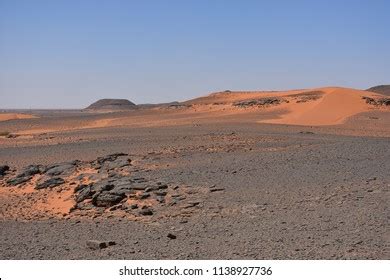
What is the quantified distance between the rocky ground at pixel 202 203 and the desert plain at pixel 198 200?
25mm

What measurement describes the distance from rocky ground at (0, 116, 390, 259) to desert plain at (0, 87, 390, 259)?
3 cm

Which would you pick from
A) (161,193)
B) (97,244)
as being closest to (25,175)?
(161,193)

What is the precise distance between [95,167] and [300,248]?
30.9 feet

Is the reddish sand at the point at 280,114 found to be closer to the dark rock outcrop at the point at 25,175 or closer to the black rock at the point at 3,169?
the black rock at the point at 3,169

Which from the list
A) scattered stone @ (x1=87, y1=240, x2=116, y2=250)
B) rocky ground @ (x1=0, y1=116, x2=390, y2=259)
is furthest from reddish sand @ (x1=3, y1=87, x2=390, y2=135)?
scattered stone @ (x1=87, y1=240, x2=116, y2=250)

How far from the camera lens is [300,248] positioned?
6.94 metres

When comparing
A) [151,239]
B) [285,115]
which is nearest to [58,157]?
[151,239]

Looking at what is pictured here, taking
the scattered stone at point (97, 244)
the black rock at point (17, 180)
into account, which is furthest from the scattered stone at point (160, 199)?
the black rock at point (17, 180)

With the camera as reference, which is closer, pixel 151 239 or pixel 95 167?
pixel 151 239

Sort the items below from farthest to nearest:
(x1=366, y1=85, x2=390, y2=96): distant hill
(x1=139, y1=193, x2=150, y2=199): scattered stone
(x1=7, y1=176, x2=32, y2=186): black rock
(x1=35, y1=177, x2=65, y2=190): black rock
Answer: (x1=366, y1=85, x2=390, y2=96): distant hill, (x1=7, y1=176, x2=32, y2=186): black rock, (x1=35, y1=177, x2=65, y2=190): black rock, (x1=139, y1=193, x2=150, y2=199): scattered stone

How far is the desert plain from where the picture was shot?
7367 millimetres

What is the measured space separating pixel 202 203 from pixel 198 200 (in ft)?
0.86

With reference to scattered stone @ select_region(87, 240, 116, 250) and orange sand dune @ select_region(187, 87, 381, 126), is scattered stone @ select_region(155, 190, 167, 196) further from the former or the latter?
orange sand dune @ select_region(187, 87, 381, 126)

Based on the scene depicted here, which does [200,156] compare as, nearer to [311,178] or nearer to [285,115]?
[311,178]
